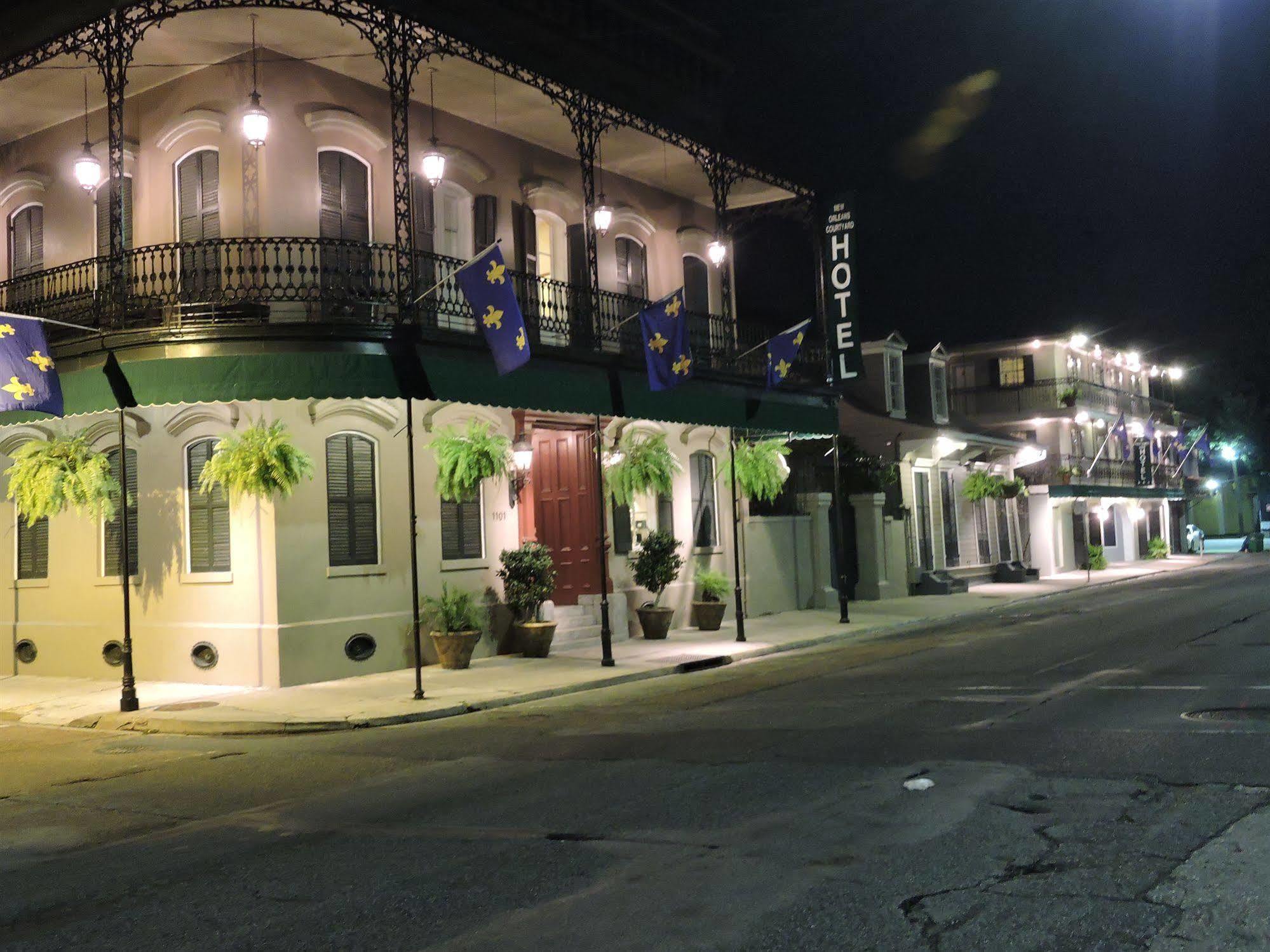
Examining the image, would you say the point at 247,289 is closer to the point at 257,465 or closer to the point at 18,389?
the point at 257,465

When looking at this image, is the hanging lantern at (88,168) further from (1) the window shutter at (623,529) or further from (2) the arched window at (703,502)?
(2) the arched window at (703,502)

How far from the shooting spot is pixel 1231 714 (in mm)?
10617

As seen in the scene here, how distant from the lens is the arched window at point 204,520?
1705cm

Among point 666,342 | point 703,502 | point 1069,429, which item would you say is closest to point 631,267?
point 666,342

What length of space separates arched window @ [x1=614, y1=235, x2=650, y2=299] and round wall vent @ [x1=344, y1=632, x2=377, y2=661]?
29.2 feet

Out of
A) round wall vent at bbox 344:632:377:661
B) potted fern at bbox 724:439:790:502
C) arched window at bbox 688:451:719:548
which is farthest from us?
arched window at bbox 688:451:719:548

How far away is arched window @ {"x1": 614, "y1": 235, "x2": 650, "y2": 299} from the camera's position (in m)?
23.4

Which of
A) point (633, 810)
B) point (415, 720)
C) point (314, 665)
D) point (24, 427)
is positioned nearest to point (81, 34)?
point (24, 427)

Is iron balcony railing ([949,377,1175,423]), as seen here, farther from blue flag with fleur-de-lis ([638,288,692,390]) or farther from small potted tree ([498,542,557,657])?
small potted tree ([498,542,557,657])

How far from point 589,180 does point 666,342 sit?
9.59 feet

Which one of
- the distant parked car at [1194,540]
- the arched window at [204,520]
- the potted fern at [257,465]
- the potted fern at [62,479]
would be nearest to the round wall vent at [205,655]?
the arched window at [204,520]

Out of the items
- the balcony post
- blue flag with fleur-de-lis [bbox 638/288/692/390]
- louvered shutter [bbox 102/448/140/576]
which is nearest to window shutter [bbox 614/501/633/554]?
blue flag with fleur-de-lis [bbox 638/288/692/390]

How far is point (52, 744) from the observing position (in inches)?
509

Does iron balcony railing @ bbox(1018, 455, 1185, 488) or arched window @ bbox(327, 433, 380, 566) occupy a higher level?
iron balcony railing @ bbox(1018, 455, 1185, 488)
